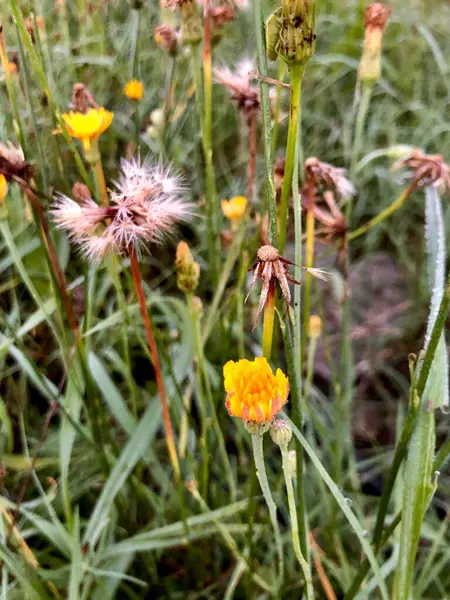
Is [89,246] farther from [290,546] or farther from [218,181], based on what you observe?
[218,181]

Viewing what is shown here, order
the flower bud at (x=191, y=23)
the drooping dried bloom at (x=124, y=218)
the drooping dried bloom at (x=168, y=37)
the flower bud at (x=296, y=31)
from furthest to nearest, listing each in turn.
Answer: the drooping dried bloom at (x=168, y=37) < the flower bud at (x=191, y=23) < the drooping dried bloom at (x=124, y=218) < the flower bud at (x=296, y=31)

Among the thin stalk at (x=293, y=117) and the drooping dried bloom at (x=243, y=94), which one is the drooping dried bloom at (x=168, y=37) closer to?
the drooping dried bloom at (x=243, y=94)

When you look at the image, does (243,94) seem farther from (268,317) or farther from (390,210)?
(268,317)

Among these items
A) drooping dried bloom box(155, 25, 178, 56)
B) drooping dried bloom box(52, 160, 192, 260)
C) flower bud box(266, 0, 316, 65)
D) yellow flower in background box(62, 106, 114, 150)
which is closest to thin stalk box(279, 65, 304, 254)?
flower bud box(266, 0, 316, 65)

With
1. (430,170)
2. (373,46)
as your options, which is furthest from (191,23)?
(430,170)

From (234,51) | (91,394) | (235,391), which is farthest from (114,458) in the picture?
(234,51)

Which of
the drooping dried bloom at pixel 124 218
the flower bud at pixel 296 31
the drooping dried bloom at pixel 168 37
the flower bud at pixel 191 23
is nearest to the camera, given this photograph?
the flower bud at pixel 296 31

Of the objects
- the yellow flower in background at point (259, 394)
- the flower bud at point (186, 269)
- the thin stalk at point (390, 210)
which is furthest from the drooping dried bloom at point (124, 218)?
the thin stalk at point (390, 210)
